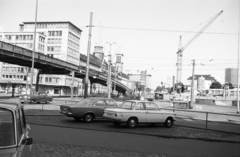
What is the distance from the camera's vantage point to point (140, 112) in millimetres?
14008

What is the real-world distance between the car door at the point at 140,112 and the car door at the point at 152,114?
26cm

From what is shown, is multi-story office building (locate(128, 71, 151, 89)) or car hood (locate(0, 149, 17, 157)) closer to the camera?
car hood (locate(0, 149, 17, 157))

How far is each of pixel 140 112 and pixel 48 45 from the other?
275ft

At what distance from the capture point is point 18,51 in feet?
143

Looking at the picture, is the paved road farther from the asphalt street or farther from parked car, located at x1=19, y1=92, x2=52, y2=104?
parked car, located at x1=19, y1=92, x2=52, y2=104

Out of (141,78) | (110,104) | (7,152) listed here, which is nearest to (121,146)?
(7,152)

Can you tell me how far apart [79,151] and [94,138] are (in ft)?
8.09

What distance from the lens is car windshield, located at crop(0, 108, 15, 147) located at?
337 centimetres

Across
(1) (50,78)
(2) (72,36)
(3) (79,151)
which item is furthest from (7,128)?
(2) (72,36)

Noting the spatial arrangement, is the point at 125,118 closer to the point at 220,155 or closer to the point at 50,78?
the point at 220,155

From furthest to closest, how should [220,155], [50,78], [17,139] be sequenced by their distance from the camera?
[50,78], [220,155], [17,139]

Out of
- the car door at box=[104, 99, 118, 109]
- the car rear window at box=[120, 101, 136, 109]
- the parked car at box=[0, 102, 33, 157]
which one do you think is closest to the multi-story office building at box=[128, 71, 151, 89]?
the car door at box=[104, 99, 118, 109]

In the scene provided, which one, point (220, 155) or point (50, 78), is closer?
point (220, 155)

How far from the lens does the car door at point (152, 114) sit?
46.9 ft
